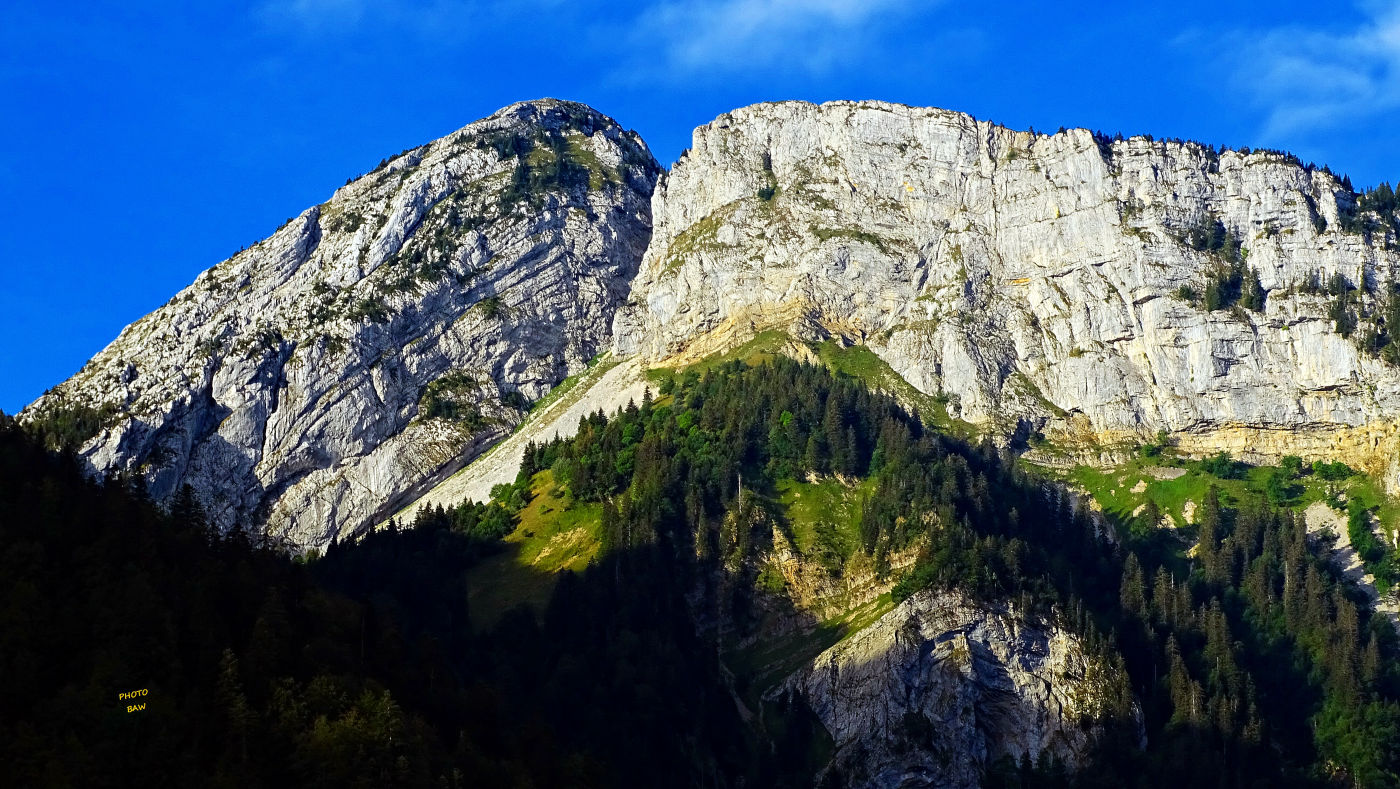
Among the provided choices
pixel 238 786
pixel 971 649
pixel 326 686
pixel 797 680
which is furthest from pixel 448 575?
pixel 238 786

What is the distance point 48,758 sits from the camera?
8850cm

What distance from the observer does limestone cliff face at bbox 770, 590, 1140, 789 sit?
15050 centimetres

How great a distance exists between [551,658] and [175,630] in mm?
58336

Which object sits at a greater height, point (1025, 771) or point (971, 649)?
point (971, 649)

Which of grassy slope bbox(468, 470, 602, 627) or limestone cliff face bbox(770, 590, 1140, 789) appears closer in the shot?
limestone cliff face bbox(770, 590, 1140, 789)

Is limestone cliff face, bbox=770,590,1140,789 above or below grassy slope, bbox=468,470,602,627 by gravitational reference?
below

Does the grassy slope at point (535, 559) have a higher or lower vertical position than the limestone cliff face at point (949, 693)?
higher

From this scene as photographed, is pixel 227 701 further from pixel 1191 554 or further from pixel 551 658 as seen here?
pixel 1191 554

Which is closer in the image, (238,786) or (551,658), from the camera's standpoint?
(238,786)

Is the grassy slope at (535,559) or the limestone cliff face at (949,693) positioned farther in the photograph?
the grassy slope at (535,559)

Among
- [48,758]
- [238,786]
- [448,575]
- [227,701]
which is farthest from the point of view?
[448,575]

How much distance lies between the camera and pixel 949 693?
505 ft

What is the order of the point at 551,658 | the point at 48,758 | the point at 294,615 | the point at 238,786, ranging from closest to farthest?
the point at 48,758
the point at 238,786
the point at 294,615
the point at 551,658

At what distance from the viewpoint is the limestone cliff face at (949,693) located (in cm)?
15050
